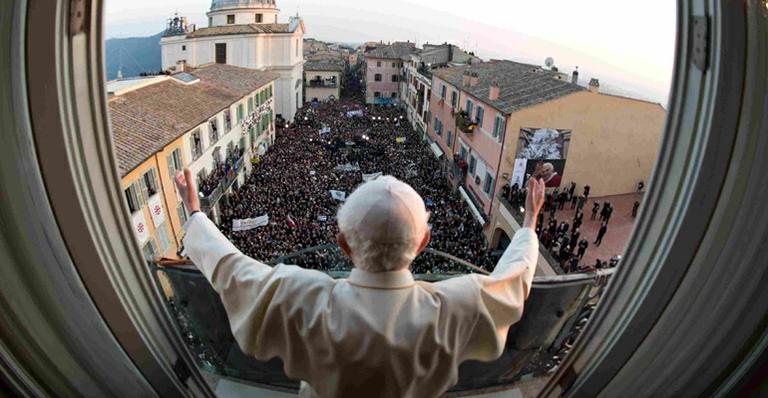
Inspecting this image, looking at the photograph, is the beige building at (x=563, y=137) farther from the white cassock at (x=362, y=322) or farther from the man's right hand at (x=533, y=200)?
the white cassock at (x=362, y=322)

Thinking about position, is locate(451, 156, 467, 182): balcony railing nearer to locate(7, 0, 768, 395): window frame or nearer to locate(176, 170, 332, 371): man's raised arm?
locate(7, 0, 768, 395): window frame

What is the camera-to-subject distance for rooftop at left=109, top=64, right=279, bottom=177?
11.3 metres

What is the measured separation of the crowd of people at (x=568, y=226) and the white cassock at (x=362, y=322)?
8.26 m

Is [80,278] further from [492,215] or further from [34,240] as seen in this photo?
[492,215]

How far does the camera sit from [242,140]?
70.8ft

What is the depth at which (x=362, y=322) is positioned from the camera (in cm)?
115

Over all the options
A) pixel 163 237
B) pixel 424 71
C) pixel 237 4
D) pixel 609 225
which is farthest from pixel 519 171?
pixel 237 4

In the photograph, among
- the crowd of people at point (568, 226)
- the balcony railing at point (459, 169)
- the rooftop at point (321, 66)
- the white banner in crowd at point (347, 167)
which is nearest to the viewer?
the crowd of people at point (568, 226)

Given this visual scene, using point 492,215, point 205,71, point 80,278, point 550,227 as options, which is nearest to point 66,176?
point 80,278

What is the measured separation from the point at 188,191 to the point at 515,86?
1812cm

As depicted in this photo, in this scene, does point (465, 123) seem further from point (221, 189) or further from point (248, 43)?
point (248, 43)

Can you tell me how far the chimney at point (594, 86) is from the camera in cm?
1470

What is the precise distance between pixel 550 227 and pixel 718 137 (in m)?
12.1

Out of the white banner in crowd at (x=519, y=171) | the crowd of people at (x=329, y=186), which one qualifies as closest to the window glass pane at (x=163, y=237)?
the crowd of people at (x=329, y=186)
